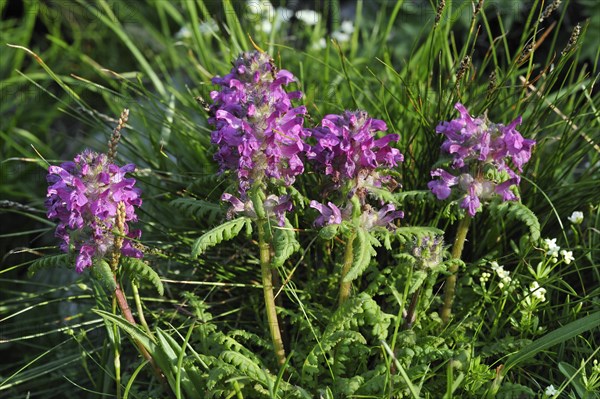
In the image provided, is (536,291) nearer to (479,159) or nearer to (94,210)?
(479,159)

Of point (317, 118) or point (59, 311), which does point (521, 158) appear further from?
point (59, 311)

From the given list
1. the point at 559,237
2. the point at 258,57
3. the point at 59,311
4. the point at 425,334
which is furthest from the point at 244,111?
the point at 59,311

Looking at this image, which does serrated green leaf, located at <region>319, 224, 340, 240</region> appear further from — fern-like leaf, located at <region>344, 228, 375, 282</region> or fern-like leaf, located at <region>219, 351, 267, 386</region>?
fern-like leaf, located at <region>219, 351, 267, 386</region>

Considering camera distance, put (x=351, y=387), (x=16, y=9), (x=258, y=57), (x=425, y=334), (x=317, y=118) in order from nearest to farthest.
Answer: (x=351, y=387) < (x=258, y=57) < (x=425, y=334) < (x=317, y=118) < (x=16, y=9)

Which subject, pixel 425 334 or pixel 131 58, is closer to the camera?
pixel 425 334

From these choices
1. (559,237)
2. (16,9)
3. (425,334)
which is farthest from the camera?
(16,9)

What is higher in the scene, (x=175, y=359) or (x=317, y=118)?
(x=317, y=118)
